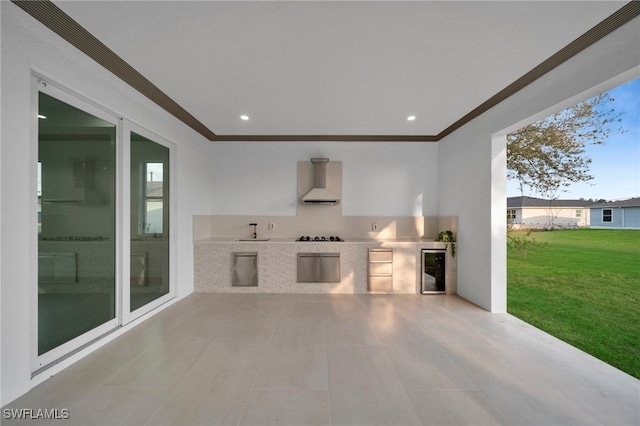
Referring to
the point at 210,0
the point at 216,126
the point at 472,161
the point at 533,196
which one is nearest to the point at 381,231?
the point at 472,161

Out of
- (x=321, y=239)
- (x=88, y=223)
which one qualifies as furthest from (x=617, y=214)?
(x=88, y=223)

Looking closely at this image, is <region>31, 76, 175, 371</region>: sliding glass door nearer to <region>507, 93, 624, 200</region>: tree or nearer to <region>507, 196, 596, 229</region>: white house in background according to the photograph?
<region>507, 196, 596, 229</region>: white house in background

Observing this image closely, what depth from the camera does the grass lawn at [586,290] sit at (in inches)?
117

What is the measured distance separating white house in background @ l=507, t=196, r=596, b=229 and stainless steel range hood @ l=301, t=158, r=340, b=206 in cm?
343

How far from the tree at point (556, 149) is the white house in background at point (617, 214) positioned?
583 mm

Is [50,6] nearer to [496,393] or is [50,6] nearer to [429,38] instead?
[429,38]

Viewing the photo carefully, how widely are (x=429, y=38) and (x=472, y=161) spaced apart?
98.6 inches

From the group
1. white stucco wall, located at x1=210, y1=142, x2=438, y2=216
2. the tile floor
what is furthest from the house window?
white stucco wall, located at x1=210, y1=142, x2=438, y2=216

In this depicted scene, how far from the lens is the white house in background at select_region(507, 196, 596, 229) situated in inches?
180

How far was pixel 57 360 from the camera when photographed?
7.00ft

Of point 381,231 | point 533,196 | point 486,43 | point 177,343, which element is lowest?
point 177,343

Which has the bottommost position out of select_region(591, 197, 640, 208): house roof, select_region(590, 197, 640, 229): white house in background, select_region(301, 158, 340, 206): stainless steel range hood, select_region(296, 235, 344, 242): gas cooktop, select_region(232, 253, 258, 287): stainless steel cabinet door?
select_region(232, 253, 258, 287): stainless steel cabinet door

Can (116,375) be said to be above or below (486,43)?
below

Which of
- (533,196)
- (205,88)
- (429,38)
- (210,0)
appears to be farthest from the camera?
(533,196)
